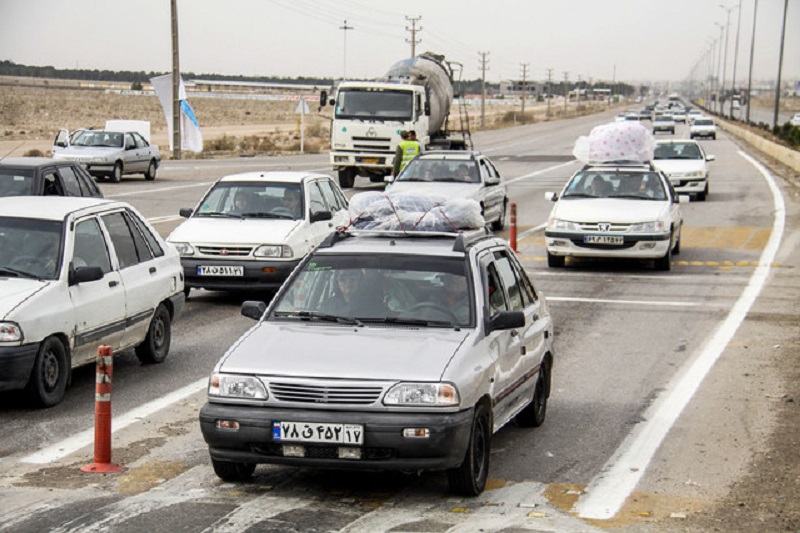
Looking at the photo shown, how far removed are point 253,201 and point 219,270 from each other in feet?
4.81

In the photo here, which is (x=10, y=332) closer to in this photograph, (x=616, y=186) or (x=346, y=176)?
(x=616, y=186)

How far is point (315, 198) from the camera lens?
17.5 meters

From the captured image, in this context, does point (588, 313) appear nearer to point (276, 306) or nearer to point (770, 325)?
point (770, 325)

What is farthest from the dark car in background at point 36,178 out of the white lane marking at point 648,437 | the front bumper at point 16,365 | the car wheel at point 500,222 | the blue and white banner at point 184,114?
the blue and white banner at point 184,114

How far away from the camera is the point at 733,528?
710 centimetres

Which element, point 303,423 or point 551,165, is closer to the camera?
point 303,423

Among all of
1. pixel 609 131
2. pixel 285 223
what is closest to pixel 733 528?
pixel 285 223

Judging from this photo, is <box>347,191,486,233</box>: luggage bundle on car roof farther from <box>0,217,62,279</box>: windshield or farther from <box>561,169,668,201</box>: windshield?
<box>561,169,668,201</box>: windshield

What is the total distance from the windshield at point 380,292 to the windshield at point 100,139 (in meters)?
31.7

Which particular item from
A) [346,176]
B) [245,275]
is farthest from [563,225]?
[346,176]

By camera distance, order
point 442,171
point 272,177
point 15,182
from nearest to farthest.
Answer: point 272,177, point 15,182, point 442,171

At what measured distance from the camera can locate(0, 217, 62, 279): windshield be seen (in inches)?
Result: 416

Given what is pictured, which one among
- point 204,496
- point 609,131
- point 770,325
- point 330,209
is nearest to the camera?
point 204,496

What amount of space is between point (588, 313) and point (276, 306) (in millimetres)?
8237
